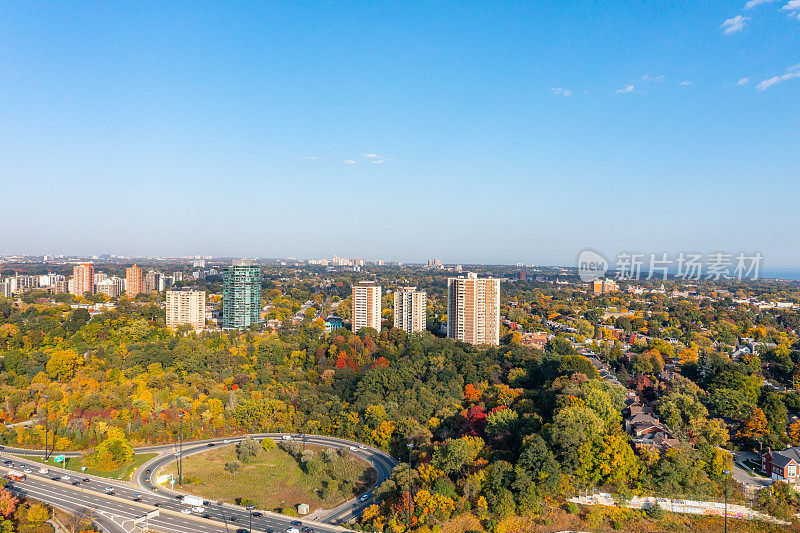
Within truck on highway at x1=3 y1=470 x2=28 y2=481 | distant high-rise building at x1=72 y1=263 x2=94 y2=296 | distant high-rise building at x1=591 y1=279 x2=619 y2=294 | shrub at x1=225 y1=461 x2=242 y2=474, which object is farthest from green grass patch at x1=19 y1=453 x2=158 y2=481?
distant high-rise building at x1=591 y1=279 x2=619 y2=294

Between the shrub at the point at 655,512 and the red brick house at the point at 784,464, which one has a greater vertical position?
the red brick house at the point at 784,464

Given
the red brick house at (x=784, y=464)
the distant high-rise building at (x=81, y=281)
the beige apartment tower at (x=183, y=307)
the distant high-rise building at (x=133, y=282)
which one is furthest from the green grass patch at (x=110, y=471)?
the distant high-rise building at (x=81, y=281)

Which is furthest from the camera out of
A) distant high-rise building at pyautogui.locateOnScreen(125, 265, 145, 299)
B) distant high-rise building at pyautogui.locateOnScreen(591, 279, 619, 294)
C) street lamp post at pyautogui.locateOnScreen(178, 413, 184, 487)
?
distant high-rise building at pyautogui.locateOnScreen(591, 279, 619, 294)

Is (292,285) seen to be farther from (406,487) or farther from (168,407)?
(406,487)
